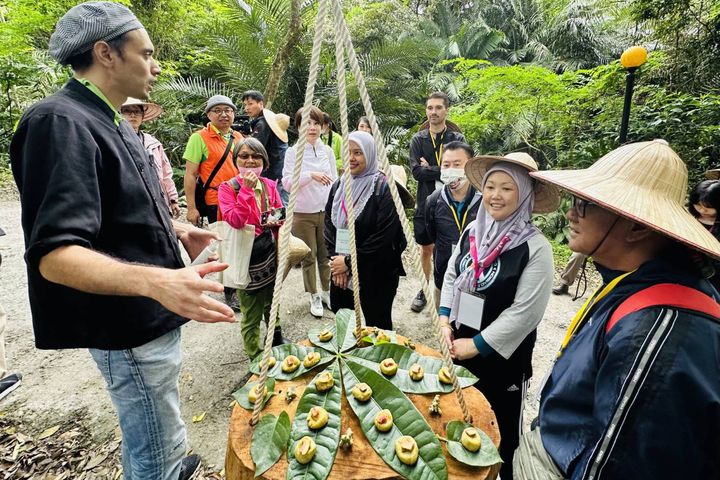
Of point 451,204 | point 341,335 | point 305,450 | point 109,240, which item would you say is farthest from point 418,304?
point 109,240

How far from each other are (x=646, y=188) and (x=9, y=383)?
13.2 ft

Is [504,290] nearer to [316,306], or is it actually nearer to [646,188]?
[646,188]

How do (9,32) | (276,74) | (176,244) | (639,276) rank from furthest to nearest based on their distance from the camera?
1. (9,32)
2. (276,74)
3. (176,244)
4. (639,276)

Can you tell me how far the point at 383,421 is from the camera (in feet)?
3.80

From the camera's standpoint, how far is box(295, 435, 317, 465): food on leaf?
40.8 inches

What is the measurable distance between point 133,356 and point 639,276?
1747mm

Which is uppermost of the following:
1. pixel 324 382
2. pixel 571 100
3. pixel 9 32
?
pixel 9 32

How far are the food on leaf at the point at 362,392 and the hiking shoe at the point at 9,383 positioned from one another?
2.94m

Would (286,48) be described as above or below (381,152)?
above

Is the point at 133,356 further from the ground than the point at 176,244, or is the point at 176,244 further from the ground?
the point at 176,244

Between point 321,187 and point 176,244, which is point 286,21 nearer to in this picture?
point 321,187

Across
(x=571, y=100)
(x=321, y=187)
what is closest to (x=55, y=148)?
(x=321, y=187)

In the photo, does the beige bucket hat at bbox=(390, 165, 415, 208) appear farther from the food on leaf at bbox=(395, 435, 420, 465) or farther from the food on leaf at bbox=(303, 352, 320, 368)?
the food on leaf at bbox=(395, 435, 420, 465)

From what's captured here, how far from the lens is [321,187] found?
3811 millimetres
